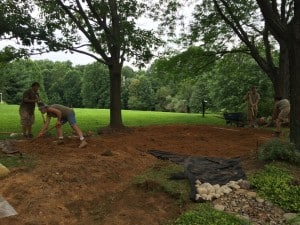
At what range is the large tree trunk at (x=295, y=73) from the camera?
339 inches

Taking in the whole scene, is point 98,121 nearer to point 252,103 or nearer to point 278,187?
point 252,103

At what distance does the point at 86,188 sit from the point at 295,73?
18.5 ft

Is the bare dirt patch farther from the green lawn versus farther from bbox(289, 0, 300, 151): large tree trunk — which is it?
the green lawn

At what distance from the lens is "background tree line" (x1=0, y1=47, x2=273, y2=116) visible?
20.9m

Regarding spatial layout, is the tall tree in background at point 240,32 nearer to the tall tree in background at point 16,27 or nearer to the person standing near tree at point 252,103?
the person standing near tree at point 252,103

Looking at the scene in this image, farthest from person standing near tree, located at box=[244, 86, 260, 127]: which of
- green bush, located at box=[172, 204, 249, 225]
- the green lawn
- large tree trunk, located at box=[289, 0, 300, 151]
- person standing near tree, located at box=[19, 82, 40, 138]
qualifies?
green bush, located at box=[172, 204, 249, 225]

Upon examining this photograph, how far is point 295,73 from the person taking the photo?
28.7 feet

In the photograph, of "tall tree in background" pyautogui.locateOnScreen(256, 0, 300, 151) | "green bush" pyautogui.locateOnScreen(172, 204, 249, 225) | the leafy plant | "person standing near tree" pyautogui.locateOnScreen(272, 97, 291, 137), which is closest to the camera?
"green bush" pyautogui.locateOnScreen(172, 204, 249, 225)

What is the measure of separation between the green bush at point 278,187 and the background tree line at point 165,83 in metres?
10.6

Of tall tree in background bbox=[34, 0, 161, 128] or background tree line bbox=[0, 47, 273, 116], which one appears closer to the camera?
tall tree in background bbox=[34, 0, 161, 128]

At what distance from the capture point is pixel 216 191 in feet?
20.0

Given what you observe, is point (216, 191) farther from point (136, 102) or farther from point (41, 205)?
point (136, 102)

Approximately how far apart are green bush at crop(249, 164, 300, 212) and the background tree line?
10.6m

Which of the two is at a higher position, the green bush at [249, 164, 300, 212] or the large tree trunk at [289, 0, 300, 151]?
the large tree trunk at [289, 0, 300, 151]
